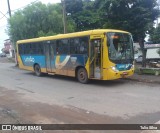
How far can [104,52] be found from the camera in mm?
12641

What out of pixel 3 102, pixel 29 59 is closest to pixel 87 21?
pixel 29 59

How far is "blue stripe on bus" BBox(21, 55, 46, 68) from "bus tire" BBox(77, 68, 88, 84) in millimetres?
4242

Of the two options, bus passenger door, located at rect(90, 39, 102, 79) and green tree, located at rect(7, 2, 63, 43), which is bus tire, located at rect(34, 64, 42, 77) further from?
green tree, located at rect(7, 2, 63, 43)

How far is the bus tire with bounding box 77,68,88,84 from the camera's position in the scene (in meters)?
14.0

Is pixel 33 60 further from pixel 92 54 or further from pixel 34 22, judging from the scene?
pixel 34 22

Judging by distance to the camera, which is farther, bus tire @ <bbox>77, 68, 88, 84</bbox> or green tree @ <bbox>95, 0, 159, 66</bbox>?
green tree @ <bbox>95, 0, 159, 66</bbox>

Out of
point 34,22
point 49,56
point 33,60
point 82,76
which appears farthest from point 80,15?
point 82,76

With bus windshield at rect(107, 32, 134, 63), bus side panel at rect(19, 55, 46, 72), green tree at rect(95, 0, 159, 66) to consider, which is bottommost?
bus side panel at rect(19, 55, 46, 72)

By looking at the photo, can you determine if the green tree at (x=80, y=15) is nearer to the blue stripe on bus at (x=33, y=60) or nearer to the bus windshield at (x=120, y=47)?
the blue stripe on bus at (x=33, y=60)

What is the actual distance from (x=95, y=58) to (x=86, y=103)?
4.17 m

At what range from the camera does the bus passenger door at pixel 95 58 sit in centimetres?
1295

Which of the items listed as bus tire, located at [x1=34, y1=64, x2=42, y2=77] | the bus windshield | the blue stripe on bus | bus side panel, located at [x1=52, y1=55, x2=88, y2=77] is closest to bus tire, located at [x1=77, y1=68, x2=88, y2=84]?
bus side panel, located at [x1=52, y1=55, x2=88, y2=77]

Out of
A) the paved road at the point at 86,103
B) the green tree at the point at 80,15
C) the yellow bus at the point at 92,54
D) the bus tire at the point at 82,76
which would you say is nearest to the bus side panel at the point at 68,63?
the yellow bus at the point at 92,54

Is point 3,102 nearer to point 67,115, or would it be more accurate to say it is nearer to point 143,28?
point 67,115
